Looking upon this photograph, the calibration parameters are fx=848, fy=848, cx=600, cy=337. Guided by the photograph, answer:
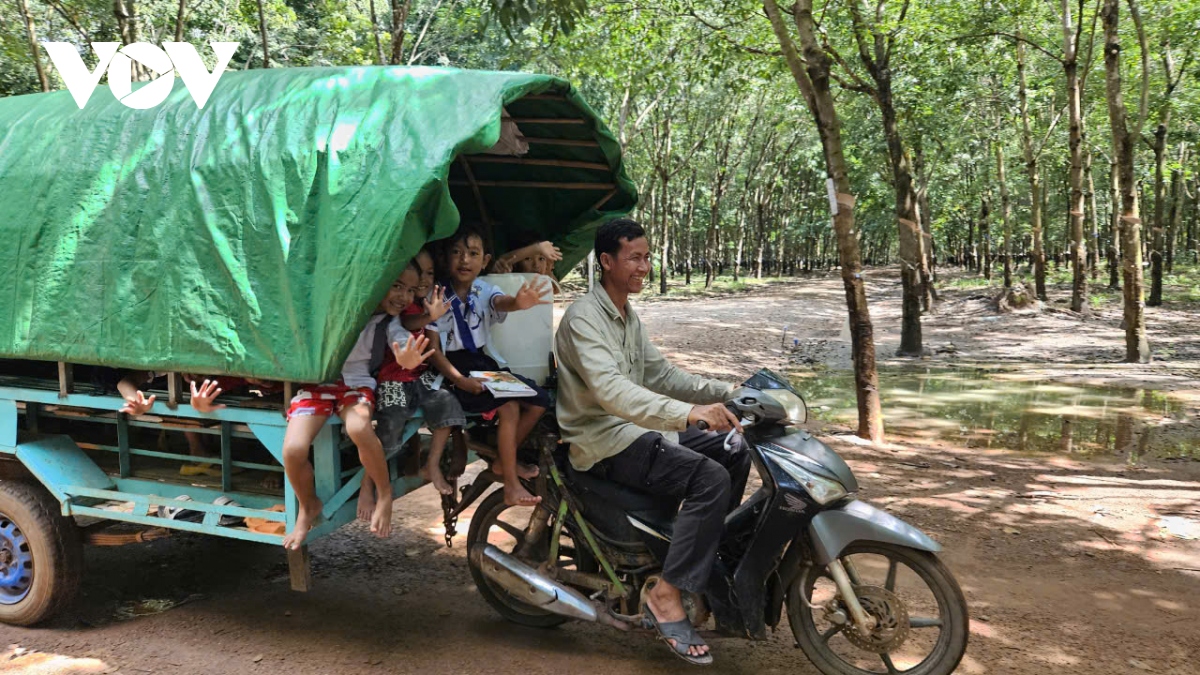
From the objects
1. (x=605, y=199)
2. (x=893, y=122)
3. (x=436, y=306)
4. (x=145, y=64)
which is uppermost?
(x=893, y=122)

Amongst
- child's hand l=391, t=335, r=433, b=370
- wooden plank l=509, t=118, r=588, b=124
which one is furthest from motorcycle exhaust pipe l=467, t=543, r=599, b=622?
wooden plank l=509, t=118, r=588, b=124

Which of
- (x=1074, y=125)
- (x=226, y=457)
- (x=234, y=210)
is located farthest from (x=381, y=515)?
(x=1074, y=125)

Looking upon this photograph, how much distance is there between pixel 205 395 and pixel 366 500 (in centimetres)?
78

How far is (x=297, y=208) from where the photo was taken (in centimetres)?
332

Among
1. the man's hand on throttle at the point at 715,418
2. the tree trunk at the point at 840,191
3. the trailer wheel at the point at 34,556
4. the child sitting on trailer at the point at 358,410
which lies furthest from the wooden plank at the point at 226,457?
the tree trunk at the point at 840,191

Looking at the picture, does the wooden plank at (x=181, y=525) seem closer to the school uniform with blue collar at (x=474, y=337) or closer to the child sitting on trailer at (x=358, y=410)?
the child sitting on trailer at (x=358, y=410)

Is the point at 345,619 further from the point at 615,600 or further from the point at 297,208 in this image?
the point at 297,208

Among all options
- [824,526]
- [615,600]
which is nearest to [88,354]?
[615,600]

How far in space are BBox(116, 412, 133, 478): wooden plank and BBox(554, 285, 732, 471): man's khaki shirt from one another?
203 centimetres

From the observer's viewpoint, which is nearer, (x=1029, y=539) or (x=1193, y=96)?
(x=1029, y=539)

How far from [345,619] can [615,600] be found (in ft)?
4.61

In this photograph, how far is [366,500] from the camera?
3578 mm

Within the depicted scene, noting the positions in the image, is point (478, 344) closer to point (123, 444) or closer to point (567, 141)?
point (567, 141)

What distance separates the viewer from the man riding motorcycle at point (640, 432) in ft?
10.6
